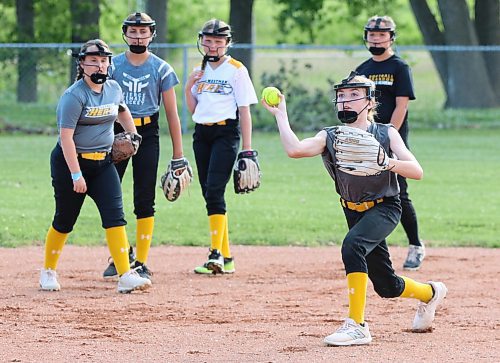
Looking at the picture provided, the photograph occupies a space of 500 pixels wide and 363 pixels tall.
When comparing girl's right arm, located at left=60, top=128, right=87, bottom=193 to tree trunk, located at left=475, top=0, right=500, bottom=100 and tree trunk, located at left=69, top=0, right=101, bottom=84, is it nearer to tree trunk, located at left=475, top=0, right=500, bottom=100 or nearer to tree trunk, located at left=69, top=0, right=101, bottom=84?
tree trunk, located at left=69, top=0, right=101, bottom=84

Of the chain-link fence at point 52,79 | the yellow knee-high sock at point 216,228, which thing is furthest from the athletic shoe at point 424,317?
the chain-link fence at point 52,79

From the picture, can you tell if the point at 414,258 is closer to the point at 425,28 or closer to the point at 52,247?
the point at 52,247

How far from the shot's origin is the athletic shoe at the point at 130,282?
A: 7996 mm

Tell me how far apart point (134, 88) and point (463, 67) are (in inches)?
689

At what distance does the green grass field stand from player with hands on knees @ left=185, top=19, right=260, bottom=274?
2058 mm

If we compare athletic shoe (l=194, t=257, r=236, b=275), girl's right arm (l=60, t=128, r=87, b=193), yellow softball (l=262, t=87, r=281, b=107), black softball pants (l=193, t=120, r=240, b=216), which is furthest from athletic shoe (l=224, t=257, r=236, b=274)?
yellow softball (l=262, t=87, r=281, b=107)

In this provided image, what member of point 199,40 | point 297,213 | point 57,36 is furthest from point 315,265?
point 57,36

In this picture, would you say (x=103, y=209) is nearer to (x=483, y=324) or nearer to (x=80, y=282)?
(x=80, y=282)

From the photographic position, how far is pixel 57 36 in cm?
2948

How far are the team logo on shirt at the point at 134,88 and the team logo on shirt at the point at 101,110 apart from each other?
0.63m

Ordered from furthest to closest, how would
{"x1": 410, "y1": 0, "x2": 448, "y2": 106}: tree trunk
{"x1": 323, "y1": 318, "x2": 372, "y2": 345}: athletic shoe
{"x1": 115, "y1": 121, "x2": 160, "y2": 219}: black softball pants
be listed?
{"x1": 410, "y1": 0, "x2": 448, "y2": 106}: tree trunk < {"x1": 115, "y1": 121, "x2": 160, "y2": 219}: black softball pants < {"x1": 323, "y1": 318, "x2": 372, "y2": 345}: athletic shoe

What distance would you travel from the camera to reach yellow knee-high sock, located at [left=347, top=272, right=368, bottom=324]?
630cm

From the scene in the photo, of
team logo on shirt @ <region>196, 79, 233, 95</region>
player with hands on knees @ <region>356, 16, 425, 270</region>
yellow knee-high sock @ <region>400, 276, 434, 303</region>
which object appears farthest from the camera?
player with hands on knees @ <region>356, 16, 425, 270</region>

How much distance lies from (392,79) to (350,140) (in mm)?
2806
